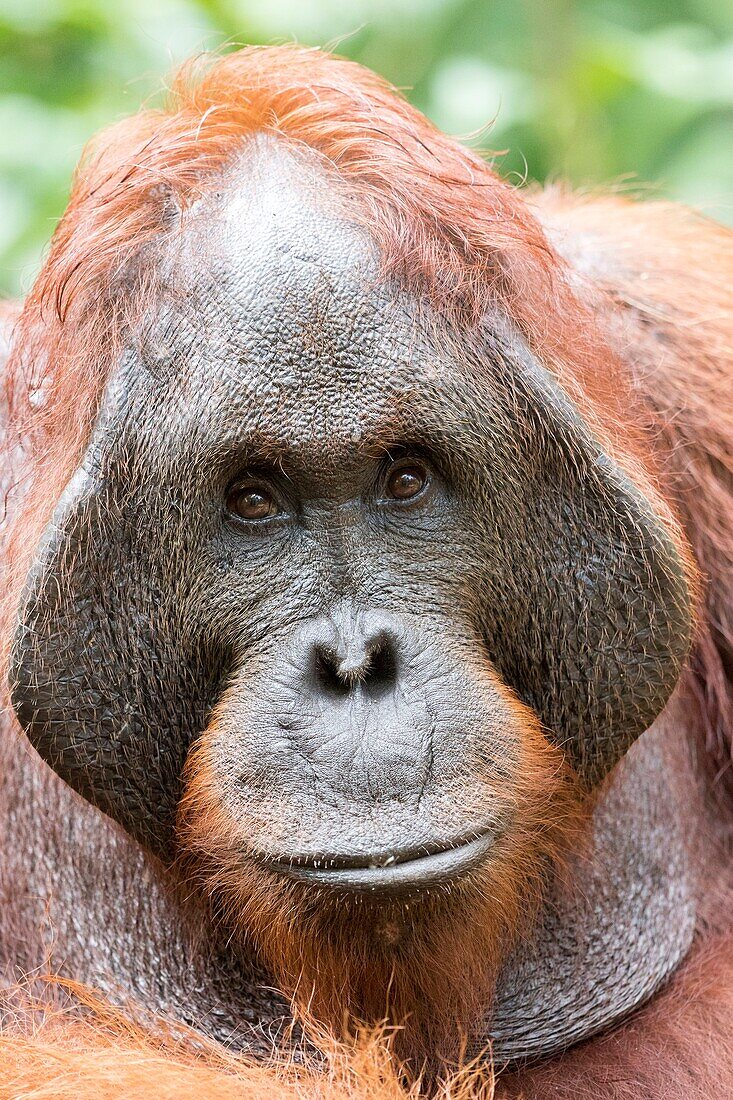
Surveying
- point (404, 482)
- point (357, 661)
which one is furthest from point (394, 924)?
point (404, 482)

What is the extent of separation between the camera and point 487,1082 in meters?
2.17

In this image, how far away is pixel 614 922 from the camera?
244cm

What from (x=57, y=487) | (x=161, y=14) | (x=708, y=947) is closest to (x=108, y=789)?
(x=57, y=487)

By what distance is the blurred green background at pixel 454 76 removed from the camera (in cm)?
450

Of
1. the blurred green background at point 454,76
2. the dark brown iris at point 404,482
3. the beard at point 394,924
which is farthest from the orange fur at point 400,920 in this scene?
the blurred green background at point 454,76

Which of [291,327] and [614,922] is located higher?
[291,327]

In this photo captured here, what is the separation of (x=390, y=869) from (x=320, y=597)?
37 centimetres

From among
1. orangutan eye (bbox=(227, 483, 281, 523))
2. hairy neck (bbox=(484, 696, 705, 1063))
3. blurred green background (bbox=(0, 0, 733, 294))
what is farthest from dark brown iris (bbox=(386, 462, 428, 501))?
blurred green background (bbox=(0, 0, 733, 294))

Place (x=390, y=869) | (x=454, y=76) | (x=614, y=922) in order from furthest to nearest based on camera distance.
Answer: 1. (x=454, y=76)
2. (x=614, y=922)
3. (x=390, y=869)

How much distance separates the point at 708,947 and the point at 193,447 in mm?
1347

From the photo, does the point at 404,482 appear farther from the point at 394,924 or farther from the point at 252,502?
the point at 394,924

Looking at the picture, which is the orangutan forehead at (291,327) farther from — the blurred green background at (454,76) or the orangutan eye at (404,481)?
the blurred green background at (454,76)

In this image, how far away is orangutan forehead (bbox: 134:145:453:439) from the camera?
1931 millimetres

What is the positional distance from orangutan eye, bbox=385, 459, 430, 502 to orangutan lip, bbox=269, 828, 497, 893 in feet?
1.56
